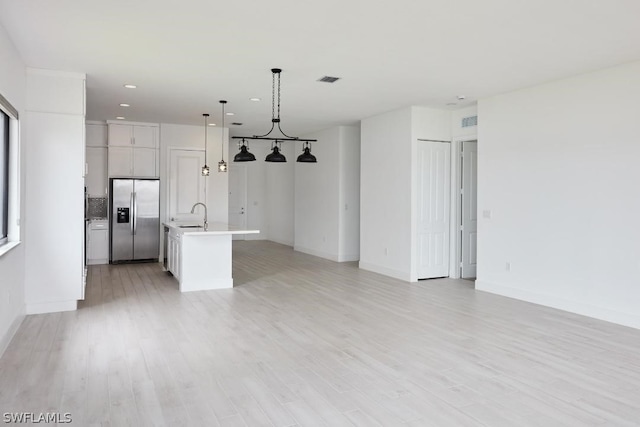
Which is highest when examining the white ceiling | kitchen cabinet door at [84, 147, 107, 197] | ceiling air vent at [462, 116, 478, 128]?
the white ceiling

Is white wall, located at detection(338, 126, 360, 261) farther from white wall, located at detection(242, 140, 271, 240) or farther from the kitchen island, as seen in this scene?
white wall, located at detection(242, 140, 271, 240)

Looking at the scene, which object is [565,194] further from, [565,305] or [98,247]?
[98,247]

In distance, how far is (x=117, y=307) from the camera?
5523 mm

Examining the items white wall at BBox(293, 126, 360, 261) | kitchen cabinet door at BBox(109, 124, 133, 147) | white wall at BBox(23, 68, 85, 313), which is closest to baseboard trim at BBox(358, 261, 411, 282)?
white wall at BBox(293, 126, 360, 261)

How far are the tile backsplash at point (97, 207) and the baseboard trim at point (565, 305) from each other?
23.3 feet

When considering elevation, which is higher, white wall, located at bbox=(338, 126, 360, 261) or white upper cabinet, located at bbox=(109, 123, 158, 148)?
white upper cabinet, located at bbox=(109, 123, 158, 148)

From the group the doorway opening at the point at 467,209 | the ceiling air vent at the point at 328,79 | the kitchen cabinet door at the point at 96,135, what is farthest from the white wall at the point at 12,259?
the doorway opening at the point at 467,209

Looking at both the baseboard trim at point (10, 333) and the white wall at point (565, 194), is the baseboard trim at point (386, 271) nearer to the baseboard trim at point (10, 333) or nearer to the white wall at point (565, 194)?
the white wall at point (565, 194)

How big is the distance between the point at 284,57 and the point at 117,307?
350cm

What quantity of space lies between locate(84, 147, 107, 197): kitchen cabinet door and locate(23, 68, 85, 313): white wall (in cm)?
398

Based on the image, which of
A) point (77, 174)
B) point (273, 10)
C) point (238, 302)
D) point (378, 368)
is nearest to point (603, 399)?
point (378, 368)

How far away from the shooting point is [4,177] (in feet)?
15.0

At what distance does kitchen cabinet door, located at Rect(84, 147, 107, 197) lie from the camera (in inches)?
358

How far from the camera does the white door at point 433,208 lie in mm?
7473
